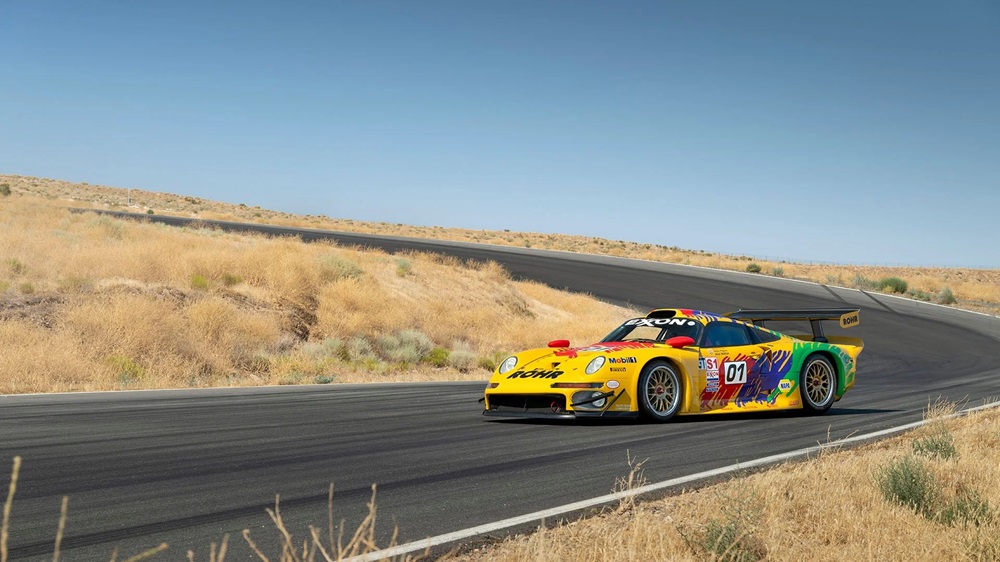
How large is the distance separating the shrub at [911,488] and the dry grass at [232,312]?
11.1 meters

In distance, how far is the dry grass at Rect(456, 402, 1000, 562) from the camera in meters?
4.96

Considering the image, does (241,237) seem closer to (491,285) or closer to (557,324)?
(491,285)

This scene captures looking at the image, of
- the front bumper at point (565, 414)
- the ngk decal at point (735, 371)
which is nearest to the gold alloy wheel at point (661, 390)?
the front bumper at point (565, 414)

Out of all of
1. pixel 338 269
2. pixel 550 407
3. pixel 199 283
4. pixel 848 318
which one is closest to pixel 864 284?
pixel 338 269

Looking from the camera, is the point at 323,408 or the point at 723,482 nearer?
the point at 723,482

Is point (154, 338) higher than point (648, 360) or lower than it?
lower

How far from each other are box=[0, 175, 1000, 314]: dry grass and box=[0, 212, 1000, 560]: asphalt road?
3733cm

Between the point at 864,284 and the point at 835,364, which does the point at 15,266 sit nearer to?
the point at 835,364

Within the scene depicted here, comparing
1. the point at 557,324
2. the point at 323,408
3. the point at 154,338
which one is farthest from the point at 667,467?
the point at 557,324

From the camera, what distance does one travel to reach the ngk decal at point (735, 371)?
11.0 m

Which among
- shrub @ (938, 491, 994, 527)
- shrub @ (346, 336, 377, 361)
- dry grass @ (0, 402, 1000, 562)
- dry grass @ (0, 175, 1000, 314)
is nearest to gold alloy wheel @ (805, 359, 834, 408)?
dry grass @ (0, 402, 1000, 562)

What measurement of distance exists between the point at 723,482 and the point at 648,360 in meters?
3.21

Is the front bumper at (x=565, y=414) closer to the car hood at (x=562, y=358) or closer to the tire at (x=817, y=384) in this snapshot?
the car hood at (x=562, y=358)

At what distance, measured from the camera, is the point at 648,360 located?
33.2 feet
